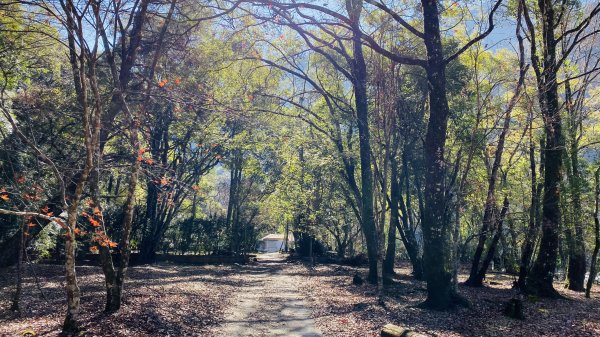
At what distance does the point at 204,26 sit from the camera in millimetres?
13977

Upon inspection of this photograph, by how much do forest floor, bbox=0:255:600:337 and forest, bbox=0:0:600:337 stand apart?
8 centimetres

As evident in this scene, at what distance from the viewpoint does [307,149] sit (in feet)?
66.4

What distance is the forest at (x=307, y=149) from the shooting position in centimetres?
779

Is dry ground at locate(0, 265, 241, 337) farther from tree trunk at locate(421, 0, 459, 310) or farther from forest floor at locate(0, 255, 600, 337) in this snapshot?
tree trunk at locate(421, 0, 459, 310)

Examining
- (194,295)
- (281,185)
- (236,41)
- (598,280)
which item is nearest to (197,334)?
(194,295)

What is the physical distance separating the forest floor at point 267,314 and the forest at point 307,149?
8 cm

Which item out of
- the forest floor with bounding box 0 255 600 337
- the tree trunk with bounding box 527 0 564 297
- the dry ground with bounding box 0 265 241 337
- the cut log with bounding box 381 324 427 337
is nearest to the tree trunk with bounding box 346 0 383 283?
the forest floor with bounding box 0 255 600 337

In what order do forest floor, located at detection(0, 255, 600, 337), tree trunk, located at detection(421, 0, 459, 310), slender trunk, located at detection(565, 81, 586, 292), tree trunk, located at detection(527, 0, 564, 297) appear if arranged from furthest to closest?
1. slender trunk, located at detection(565, 81, 586, 292)
2. tree trunk, located at detection(527, 0, 564, 297)
3. tree trunk, located at detection(421, 0, 459, 310)
4. forest floor, located at detection(0, 255, 600, 337)

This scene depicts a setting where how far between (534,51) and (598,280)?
61.5 feet

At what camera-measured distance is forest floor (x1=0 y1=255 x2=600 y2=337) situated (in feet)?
24.7

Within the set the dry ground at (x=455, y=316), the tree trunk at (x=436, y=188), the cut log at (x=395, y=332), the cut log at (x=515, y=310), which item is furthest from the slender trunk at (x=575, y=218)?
the cut log at (x=395, y=332)

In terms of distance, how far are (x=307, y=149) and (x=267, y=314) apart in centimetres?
1127

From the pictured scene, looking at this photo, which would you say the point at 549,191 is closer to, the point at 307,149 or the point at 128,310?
the point at 307,149

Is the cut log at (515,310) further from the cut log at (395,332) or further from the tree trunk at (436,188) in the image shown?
the cut log at (395,332)
